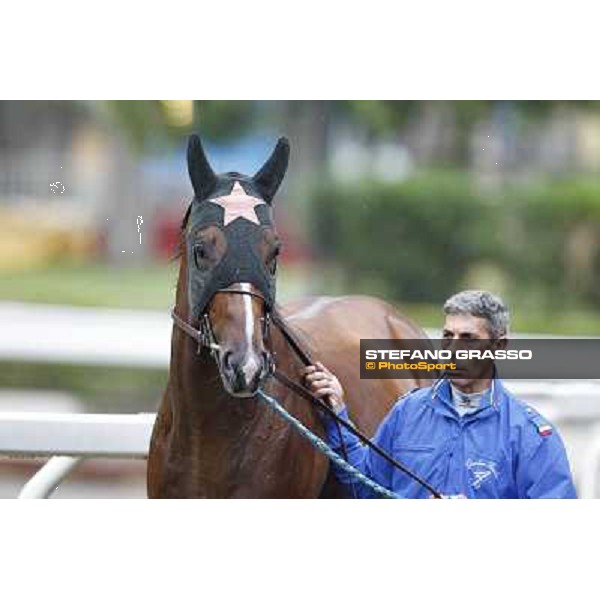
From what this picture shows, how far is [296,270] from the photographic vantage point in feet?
18.6

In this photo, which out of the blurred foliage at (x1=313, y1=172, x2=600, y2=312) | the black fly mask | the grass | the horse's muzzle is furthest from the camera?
the blurred foliage at (x1=313, y1=172, x2=600, y2=312)

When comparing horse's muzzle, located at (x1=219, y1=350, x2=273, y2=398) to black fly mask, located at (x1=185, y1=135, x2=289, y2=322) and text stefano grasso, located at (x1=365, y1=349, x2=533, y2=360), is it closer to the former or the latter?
black fly mask, located at (x1=185, y1=135, x2=289, y2=322)

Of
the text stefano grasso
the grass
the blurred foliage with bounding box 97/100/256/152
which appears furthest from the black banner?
the blurred foliage with bounding box 97/100/256/152

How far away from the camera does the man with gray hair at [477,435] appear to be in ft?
9.87

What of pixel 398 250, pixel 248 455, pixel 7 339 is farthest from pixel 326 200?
pixel 248 455

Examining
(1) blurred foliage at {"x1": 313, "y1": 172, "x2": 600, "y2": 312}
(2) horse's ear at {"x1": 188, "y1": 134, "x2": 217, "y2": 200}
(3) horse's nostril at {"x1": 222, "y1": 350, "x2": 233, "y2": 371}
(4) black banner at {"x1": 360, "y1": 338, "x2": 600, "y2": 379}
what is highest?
(1) blurred foliage at {"x1": 313, "y1": 172, "x2": 600, "y2": 312}

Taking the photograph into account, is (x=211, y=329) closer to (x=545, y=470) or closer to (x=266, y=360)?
(x=266, y=360)

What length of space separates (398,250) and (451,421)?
13.3ft

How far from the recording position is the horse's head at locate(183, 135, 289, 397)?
9.50ft

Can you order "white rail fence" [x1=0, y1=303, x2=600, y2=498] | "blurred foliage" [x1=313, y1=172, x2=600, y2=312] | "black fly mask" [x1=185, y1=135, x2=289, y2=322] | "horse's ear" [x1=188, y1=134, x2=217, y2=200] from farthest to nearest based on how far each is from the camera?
"blurred foliage" [x1=313, y1=172, x2=600, y2=312] < "white rail fence" [x1=0, y1=303, x2=600, y2=498] < "horse's ear" [x1=188, y1=134, x2=217, y2=200] < "black fly mask" [x1=185, y1=135, x2=289, y2=322]

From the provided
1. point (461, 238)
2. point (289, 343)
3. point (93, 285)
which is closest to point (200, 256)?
point (289, 343)

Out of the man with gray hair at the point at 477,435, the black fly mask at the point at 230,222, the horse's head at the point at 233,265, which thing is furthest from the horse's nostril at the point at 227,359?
the man with gray hair at the point at 477,435

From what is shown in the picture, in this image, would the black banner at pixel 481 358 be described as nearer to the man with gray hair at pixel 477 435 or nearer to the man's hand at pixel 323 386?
the man with gray hair at pixel 477 435

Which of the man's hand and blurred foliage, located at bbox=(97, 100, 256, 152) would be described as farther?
blurred foliage, located at bbox=(97, 100, 256, 152)
